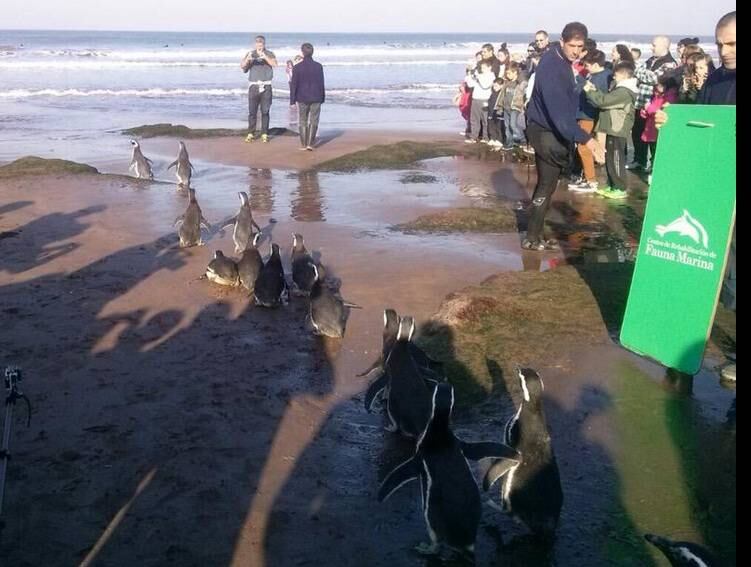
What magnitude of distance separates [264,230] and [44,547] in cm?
642

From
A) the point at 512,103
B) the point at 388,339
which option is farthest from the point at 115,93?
the point at 388,339

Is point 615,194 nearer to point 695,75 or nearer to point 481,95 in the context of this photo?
point 695,75

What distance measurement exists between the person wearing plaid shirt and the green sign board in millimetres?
7711

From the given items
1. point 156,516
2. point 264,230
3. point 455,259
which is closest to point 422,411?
point 156,516

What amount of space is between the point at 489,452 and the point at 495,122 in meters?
13.8

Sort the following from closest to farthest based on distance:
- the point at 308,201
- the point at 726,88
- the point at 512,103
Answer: the point at 726,88
the point at 308,201
the point at 512,103

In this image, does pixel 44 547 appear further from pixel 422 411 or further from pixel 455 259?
pixel 455 259

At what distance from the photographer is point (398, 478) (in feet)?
12.1

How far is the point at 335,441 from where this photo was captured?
183 inches

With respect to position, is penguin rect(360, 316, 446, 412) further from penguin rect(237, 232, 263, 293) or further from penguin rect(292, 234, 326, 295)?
penguin rect(237, 232, 263, 293)

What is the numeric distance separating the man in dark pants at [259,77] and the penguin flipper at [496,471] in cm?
1397

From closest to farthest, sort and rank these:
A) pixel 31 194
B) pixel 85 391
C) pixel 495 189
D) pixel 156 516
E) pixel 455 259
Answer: pixel 156 516 < pixel 85 391 < pixel 455 259 < pixel 31 194 < pixel 495 189

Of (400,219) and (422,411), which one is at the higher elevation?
(400,219)

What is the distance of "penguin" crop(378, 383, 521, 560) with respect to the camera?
3.54 m
